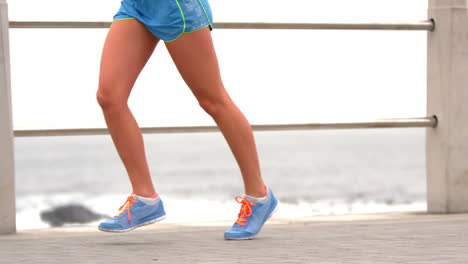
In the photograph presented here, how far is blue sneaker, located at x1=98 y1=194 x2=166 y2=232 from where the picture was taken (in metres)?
2.54

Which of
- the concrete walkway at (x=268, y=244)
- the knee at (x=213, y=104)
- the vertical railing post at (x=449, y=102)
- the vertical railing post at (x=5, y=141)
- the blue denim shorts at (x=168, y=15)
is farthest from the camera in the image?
the vertical railing post at (x=449, y=102)

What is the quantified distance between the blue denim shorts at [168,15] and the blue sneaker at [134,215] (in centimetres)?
48

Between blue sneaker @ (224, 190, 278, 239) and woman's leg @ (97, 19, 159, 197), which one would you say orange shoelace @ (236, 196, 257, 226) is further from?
woman's leg @ (97, 19, 159, 197)

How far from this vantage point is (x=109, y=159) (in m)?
44.1

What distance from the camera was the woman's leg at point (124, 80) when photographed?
2.48m

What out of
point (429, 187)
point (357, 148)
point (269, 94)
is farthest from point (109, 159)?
point (429, 187)

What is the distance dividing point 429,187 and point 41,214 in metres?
22.5

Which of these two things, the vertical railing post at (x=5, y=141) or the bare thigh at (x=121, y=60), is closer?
the bare thigh at (x=121, y=60)

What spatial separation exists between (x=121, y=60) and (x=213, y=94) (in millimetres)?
278

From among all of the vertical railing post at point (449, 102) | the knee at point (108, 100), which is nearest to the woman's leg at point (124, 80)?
the knee at point (108, 100)

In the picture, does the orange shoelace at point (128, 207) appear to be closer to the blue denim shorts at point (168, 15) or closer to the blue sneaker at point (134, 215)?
the blue sneaker at point (134, 215)

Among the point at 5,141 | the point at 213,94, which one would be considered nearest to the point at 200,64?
the point at 213,94

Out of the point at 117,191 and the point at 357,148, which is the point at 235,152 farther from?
the point at 357,148

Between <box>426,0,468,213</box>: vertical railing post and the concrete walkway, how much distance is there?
1.05ft
